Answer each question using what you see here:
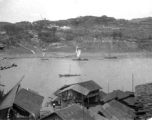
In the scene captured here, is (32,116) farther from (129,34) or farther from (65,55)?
(129,34)

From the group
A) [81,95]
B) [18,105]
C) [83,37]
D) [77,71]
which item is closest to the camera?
[18,105]

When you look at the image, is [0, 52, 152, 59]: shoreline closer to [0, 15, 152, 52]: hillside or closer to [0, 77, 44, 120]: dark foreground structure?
[0, 15, 152, 52]: hillside

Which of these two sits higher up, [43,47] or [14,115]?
[14,115]

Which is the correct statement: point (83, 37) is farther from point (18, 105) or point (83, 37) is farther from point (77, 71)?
point (18, 105)

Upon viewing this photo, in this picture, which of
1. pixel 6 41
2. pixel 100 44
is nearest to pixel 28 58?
pixel 6 41

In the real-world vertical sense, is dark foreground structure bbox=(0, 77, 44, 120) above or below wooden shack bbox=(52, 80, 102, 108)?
above

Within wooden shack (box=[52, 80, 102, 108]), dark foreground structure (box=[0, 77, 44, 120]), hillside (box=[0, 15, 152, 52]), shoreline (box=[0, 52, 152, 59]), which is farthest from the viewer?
hillside (box=[0, 15, 152, 52])

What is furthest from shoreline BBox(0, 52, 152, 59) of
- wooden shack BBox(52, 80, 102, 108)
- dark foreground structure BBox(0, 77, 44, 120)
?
dark foreground structure BBox(0, 77, 44, 120)

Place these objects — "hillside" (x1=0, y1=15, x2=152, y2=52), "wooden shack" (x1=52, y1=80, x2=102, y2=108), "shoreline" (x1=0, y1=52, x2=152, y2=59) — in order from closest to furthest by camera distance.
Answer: "wooden shack" (x1=52, y1=80, x2=102, y2=108) → "shoreline" (x1=0, y1=52, x2=152, y2=59) → "hillside" (x1=0, y1=15, x2=152, y2=52)

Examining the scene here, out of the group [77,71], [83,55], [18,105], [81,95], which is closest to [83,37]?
[83,55]

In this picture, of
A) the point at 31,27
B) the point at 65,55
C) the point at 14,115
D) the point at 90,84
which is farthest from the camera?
the point at 31,27

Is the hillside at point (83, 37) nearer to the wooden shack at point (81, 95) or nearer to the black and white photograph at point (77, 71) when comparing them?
the black and white photograph at point (77, 71)
